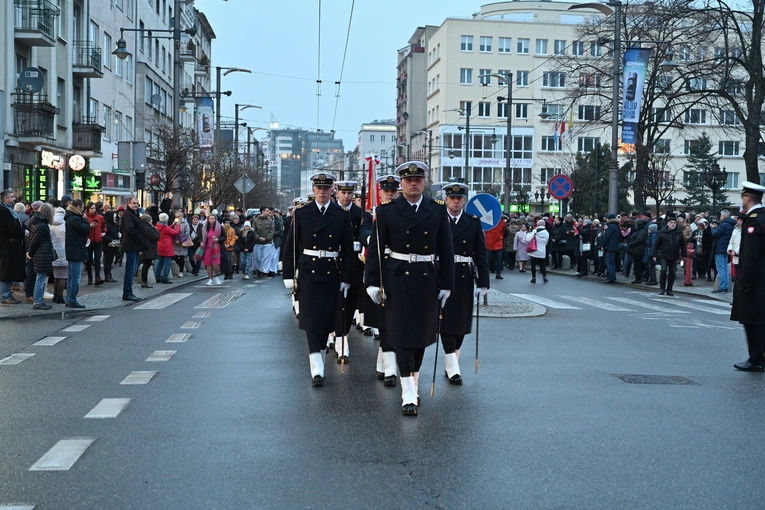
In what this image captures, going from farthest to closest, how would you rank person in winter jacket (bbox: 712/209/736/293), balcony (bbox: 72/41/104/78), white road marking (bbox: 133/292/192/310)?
balcony (bbox: 72/41/104/78)
person in winter jacket (bbox: 712/209/736/293)
white road marking (bbox: 133/292/192/310)

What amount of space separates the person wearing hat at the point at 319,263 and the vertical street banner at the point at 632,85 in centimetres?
1903

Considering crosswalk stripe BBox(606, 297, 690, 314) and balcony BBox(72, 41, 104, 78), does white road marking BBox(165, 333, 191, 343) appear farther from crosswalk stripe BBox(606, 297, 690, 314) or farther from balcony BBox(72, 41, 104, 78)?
balcony BBox(72, 41, 104, 78)

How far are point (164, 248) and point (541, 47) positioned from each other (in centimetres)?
7065

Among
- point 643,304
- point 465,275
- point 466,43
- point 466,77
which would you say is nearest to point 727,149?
point 466,77

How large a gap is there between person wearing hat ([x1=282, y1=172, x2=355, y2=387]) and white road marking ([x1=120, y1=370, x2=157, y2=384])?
5.27 ft

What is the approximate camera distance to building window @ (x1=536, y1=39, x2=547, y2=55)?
284 ft

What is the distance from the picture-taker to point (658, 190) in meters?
39.1

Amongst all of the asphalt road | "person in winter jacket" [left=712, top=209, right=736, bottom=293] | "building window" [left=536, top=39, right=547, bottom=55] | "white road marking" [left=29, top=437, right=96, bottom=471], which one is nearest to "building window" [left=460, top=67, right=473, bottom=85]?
"building window" [left=536, top=39, right=547, bottom=55]

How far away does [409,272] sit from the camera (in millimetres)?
7574

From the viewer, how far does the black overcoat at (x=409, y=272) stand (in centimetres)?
754

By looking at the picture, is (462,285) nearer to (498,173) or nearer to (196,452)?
(196,452)

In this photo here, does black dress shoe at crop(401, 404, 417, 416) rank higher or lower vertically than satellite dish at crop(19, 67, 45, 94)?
lower

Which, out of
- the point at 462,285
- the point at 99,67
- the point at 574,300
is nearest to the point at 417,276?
the point at 462,285

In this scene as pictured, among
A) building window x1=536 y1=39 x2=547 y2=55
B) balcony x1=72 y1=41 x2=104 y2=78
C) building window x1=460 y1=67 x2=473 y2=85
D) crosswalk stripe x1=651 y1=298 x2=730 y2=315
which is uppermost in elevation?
building window x1=536 y1=39 x2=547 y2=55
